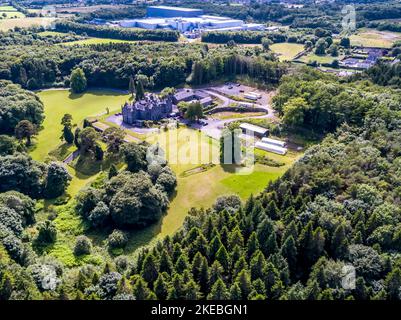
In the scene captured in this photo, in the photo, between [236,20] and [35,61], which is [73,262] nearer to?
[35,61]

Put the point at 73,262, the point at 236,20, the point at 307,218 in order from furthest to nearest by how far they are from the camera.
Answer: the point at 236,20, the point at 73,262, the point at 307,218

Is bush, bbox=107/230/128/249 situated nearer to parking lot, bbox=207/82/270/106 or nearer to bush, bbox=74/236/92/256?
bush, bbox=74/236/92/256

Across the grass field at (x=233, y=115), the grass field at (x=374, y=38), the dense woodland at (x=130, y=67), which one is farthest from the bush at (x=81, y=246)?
the grass field at (x=374, y=38)

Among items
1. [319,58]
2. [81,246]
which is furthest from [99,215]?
[319,58]

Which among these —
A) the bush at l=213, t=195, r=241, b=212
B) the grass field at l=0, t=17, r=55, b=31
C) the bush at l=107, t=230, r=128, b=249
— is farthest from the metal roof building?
the grass field at l=0, t=17, r=55, b=31

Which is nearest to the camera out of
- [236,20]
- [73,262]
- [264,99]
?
[73,262]

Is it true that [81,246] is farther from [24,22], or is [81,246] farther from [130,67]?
[24,22]
